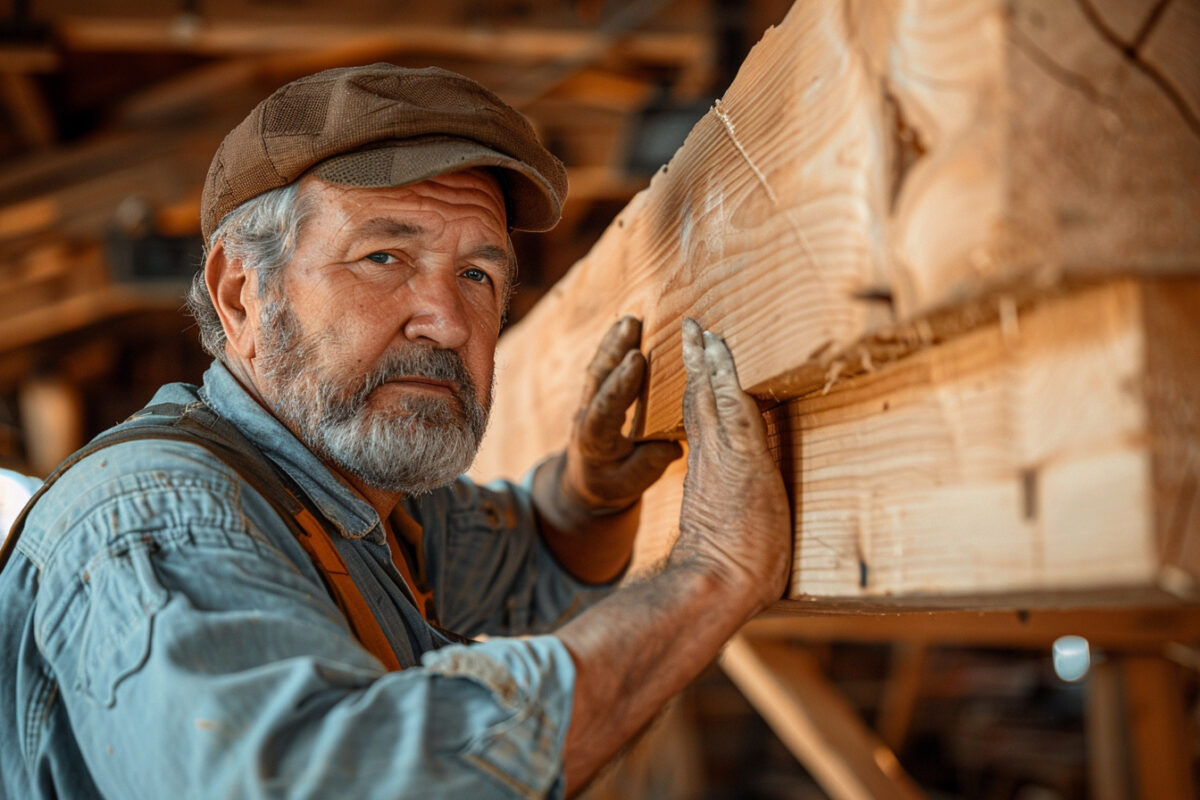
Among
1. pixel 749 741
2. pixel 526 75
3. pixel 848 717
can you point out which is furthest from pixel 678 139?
pixel 749 741

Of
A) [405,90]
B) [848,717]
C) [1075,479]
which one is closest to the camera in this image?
[1075,479]

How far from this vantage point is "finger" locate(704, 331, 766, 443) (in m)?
1.19

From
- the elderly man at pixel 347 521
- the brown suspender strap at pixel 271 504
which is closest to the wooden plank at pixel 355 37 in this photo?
the elderly man at pixel 347 521

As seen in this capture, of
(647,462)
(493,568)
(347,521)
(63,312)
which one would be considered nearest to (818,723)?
(493,568)

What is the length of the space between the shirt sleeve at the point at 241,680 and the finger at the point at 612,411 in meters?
0.59

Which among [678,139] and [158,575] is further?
[678,139]

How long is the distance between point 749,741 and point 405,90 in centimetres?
790

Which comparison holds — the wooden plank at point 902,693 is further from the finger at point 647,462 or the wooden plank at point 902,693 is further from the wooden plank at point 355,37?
the finger at point 647,462

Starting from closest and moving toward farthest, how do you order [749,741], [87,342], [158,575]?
[158,575] → [87,342] → [749,741]

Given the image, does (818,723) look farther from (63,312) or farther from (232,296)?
(63,312)

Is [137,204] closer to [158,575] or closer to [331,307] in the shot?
[331,307]

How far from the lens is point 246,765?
2.96 feet

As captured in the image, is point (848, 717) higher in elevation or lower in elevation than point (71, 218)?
lower

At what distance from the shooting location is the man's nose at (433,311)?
152cm
